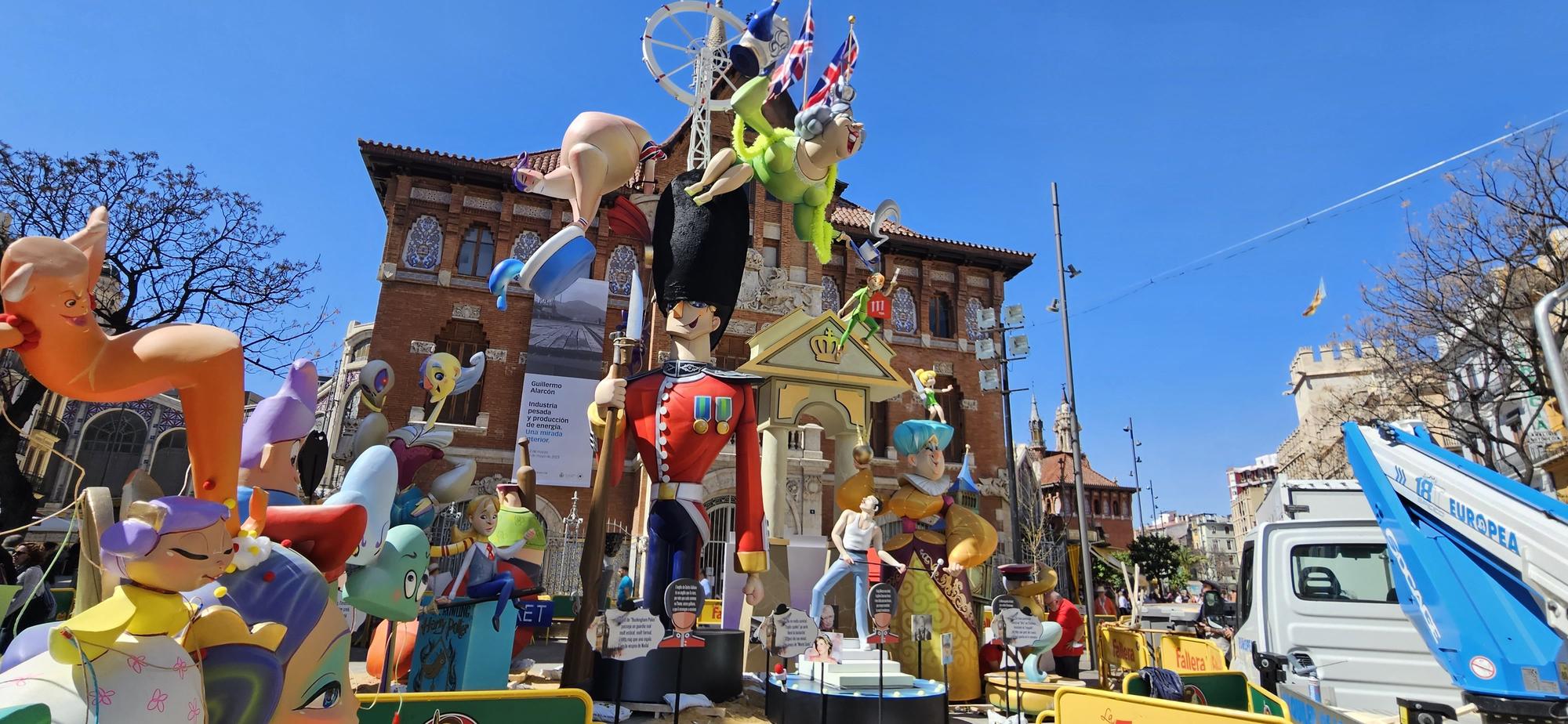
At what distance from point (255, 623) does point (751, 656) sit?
5.49m

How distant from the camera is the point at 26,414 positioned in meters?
10.7

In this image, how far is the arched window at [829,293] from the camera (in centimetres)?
2062

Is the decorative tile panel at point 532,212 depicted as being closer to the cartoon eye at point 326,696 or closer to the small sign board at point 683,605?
the small sign board at point 683,605

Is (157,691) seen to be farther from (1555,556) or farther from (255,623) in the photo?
(1555,556)

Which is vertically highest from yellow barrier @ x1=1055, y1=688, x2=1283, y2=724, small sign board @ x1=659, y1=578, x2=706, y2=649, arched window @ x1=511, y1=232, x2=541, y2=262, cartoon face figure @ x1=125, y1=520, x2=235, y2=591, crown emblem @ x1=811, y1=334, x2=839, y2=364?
arched window @ x1=511, y1=232, x2=541, y2=262

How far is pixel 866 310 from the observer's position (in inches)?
361

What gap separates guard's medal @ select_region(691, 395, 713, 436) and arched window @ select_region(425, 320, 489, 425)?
13.1m

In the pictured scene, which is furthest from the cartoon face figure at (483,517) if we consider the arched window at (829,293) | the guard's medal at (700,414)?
the arched window at (829,293)

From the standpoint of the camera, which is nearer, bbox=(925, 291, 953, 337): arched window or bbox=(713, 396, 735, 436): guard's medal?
bbox=(713, 396, 735, 436): guard's medal

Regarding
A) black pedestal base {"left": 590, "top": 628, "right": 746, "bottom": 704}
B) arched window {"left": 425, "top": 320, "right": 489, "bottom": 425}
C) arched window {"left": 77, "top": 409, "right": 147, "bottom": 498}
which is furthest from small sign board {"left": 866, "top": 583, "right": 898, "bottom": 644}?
arched window {"left": 77, "top": 409, "right": 147, "bottom": 498}

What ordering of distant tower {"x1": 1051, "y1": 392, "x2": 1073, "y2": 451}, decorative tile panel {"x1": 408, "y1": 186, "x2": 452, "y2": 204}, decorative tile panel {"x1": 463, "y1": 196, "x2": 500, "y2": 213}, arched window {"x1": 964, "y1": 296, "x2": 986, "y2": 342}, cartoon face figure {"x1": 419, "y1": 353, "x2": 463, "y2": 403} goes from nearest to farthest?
cartoon face figure {"x1": 419, "y1": 353, "x2": 463, "y2": 403}, decorative tile panel {"x1": 408, "y1": 186, "x2": 452, "y2": 204}, decorative tile panel {"x1": 463, "y1": 196, "x2": 500, "y2": 213}, arched window {"x1": 964, "y1": 296, "x2": 986, "y2": 342}, distant tower {"x1": 1051, "y1": 392, "x2": 1073, "y2": 451}

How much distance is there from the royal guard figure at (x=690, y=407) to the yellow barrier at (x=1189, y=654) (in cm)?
503

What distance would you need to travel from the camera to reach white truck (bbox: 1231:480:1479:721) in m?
5.47

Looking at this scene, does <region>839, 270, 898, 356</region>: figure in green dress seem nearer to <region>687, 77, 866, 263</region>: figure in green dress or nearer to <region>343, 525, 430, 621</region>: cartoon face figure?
<region>687, 77, 866, 263</region>: figure in green dress
